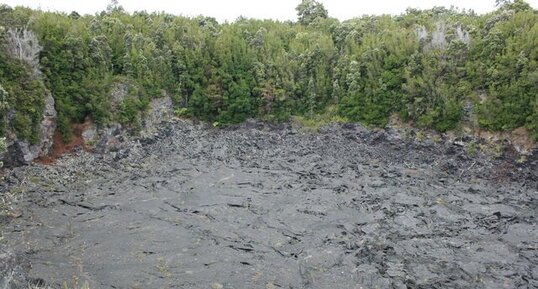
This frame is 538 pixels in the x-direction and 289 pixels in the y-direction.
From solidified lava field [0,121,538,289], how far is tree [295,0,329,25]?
43.9 ft

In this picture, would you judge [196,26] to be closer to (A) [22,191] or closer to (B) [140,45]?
(B) [140,45]

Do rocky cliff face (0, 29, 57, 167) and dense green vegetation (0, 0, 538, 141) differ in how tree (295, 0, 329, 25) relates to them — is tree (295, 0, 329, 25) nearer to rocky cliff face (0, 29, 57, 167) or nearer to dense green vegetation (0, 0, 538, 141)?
dense green vegetation (0, 0, 538, 141)

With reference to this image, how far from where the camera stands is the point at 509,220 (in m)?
15.3

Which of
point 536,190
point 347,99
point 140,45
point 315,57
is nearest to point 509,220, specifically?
point 536,190

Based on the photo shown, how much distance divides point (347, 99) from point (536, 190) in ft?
32.2

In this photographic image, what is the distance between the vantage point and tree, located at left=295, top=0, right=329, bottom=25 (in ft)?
112

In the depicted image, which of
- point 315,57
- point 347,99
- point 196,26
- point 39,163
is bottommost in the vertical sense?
point 39,163

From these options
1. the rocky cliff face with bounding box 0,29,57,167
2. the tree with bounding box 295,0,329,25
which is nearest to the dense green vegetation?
the rocky cliff face with bounding box 0,29,57,167

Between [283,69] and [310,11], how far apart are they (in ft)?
31.3

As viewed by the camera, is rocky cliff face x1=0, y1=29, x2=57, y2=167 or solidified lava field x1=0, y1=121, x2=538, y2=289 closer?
solidified lava field x1=0, y1=121, x2=538, y2=289

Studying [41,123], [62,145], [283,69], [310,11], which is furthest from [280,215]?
[310,11]

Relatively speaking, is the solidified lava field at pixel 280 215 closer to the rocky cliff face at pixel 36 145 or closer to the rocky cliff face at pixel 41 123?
the rocky cliff face at pixel 36 145

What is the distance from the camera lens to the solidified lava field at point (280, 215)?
478 inches

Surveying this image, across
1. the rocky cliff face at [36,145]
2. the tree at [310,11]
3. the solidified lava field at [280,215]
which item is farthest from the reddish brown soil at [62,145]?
the tree at [310,11]
